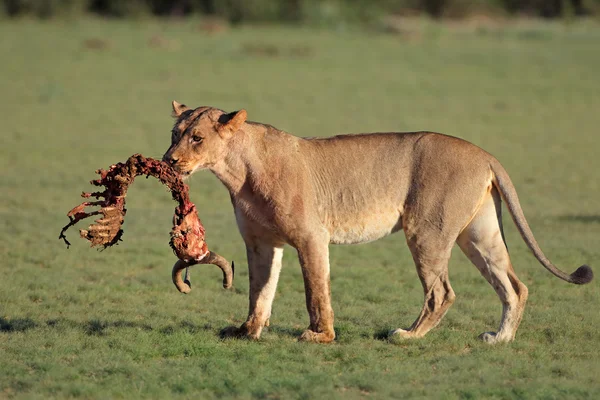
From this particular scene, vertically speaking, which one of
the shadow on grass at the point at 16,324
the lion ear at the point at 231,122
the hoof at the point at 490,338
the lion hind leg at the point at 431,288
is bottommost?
the shadow on grass at the point at 16,324

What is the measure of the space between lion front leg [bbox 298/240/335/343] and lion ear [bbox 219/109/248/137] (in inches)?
38.1

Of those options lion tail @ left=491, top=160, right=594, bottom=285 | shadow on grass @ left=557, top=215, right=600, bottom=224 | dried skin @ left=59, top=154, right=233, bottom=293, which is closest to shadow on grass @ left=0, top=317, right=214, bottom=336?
dried skin @ left=59, top=154, right=233, bottom=293

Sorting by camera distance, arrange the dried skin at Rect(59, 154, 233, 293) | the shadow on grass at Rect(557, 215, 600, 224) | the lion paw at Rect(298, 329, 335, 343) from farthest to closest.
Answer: the shadow on grass at Rect(557, 215, 600, 224) → the lion paw at Rect(298, 329, 335, 343) → the dried skin at Rect(59, 154, 233, 293)

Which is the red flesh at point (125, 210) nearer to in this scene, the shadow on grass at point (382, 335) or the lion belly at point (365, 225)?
the lion belly at point (365, 225)

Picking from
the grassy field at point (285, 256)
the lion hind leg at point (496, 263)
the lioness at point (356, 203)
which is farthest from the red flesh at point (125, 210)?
the lion hind leg at point (496, 263)

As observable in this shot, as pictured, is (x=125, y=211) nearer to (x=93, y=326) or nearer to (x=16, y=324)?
(x=93, y=326)

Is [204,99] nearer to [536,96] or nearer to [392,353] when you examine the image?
[536,96]

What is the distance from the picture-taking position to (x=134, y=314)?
8797 millimetres

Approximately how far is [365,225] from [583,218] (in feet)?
21.5

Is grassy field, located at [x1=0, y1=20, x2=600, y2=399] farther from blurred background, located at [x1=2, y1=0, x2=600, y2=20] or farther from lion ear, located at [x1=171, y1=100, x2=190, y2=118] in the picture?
blurred background, located at [x1=2, y1=0, x2=600, y2=20]

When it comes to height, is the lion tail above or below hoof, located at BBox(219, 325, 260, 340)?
above

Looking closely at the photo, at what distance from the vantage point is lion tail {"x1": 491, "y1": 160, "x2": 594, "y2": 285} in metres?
7.72

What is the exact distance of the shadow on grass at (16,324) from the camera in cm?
813

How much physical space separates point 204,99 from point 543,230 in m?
14.7
